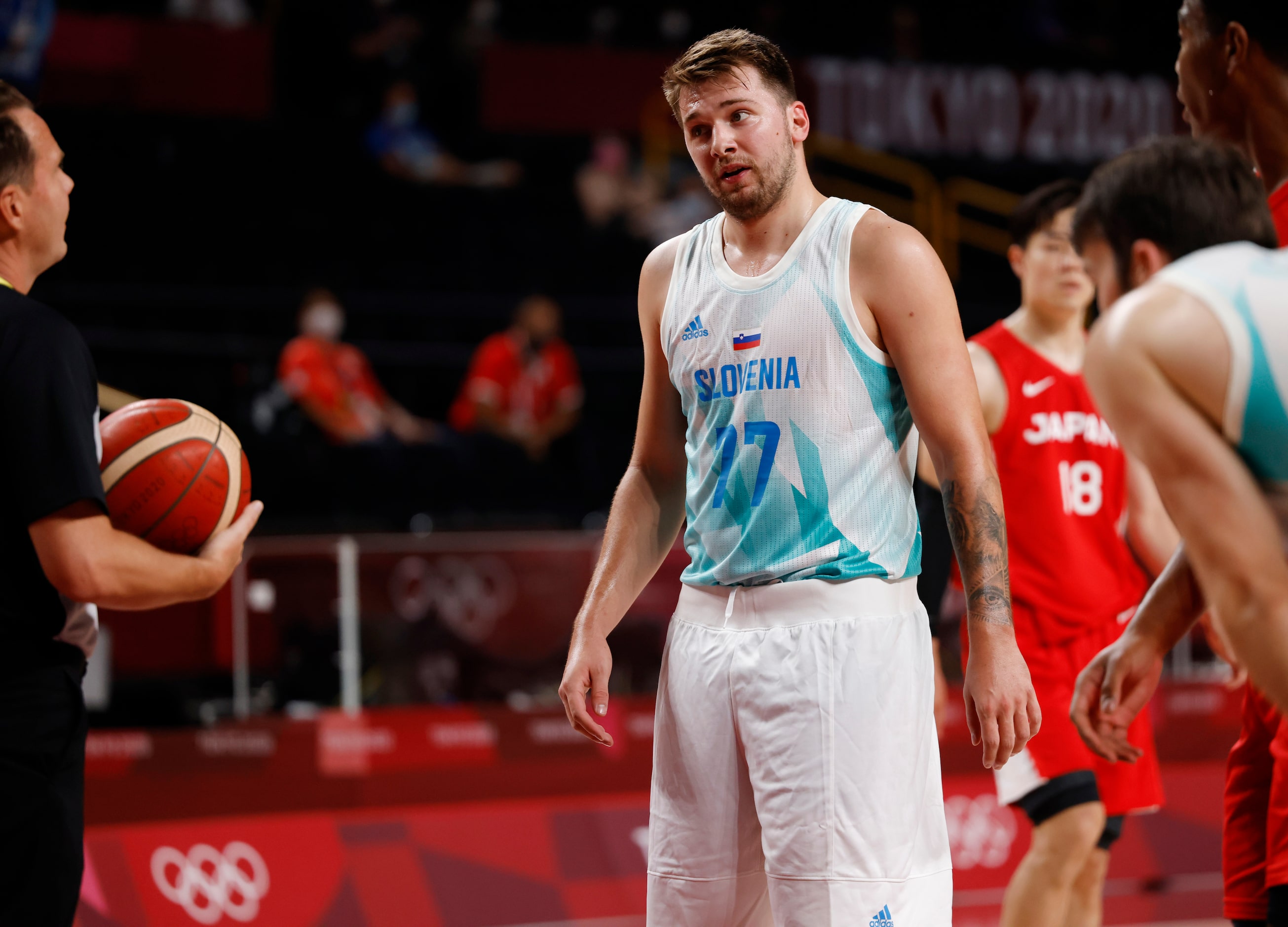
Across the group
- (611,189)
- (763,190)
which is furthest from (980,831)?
(611,189)

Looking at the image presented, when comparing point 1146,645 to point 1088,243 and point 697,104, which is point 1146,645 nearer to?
point 1088,243

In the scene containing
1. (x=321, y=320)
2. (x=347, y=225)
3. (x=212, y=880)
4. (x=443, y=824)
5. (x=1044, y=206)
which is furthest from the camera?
(x=347, y=225)

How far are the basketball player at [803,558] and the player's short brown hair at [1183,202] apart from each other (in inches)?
22.6

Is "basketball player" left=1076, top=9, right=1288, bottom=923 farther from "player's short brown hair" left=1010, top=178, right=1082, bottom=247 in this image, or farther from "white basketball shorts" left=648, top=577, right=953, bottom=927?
"player's short brown hair" left=1010, top=178, right=1082, bottom=247

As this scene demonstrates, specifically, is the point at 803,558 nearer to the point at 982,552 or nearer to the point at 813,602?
the point at 813,602

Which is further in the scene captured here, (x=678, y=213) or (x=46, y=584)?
(x=678, y=213)

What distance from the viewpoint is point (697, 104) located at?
284 centimetres

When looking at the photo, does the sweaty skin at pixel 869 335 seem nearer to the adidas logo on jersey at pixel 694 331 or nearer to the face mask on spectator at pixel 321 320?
the adidas logo on jersey at pixel 694 331

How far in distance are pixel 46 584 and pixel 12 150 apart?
2.78 feet

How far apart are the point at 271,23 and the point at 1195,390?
1143 cm

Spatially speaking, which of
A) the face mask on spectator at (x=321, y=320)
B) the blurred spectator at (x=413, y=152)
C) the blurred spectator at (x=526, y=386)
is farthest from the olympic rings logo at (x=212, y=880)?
the blurred spectator at (x=413, y=152)

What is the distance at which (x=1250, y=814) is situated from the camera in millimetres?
2818

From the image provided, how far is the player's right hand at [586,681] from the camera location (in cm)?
291

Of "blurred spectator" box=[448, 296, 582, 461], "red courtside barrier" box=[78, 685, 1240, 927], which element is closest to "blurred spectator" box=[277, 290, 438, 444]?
"blurred spectator" box=[448, 296, 582, 461]
